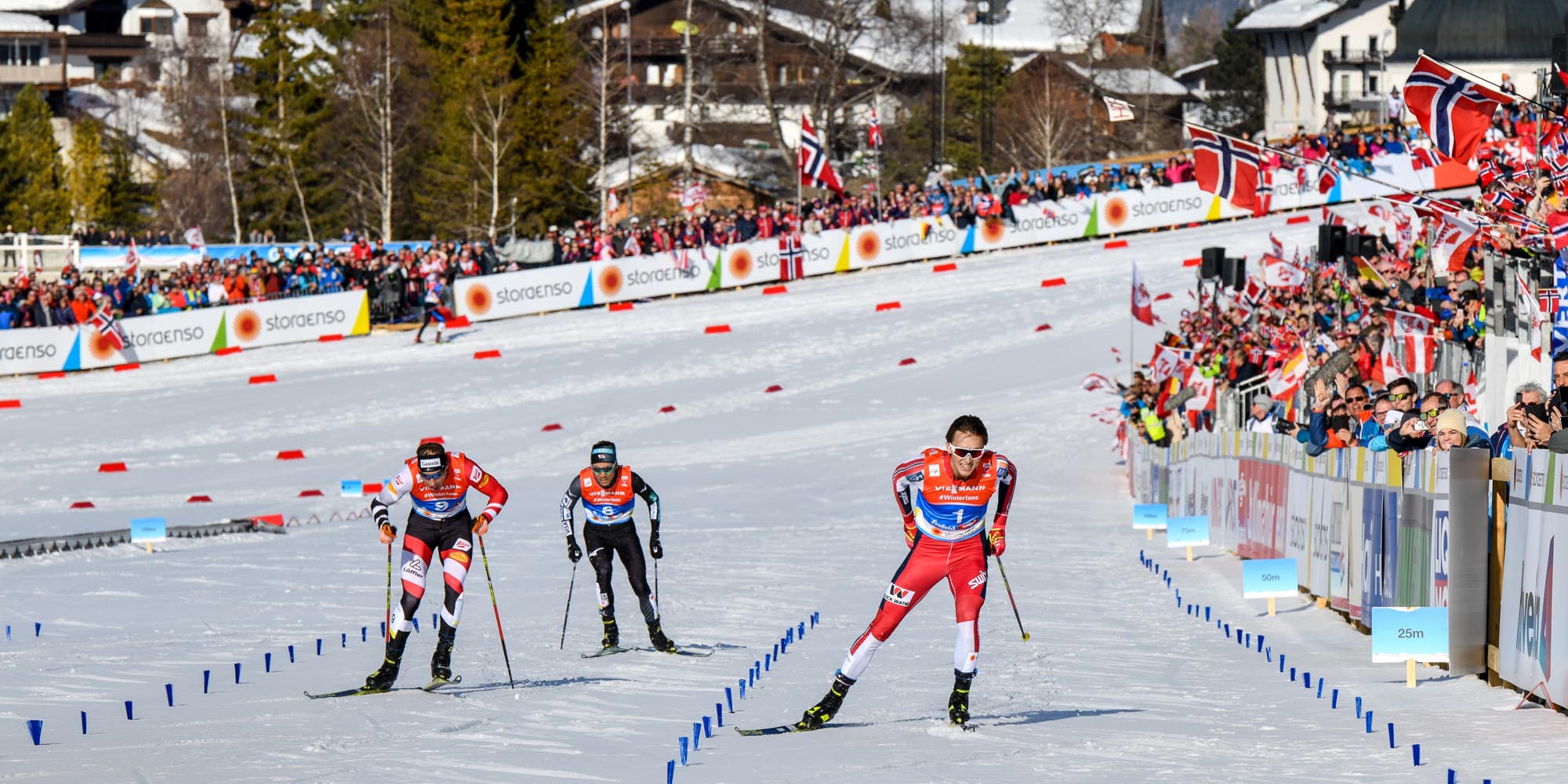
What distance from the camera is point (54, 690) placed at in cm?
1220

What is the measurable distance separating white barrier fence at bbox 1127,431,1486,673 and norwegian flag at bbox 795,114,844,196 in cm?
2320

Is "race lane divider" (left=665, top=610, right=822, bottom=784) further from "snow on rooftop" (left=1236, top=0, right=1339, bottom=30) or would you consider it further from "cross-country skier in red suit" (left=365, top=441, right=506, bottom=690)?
"snow on rooftop" (left=1236, top=0, right=1339, bottom=30)

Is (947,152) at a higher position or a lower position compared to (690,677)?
higher

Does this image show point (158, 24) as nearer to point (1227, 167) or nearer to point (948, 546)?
point (1227, 167)

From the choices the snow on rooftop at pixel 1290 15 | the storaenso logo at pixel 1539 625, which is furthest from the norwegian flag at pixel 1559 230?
the snow on rooftop at pixel 1290 15

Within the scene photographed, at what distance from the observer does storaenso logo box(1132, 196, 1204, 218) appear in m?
43.9

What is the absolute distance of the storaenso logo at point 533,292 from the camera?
41.9 m

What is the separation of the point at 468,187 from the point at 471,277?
73.0ft

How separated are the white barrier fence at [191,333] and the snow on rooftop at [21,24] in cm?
6685

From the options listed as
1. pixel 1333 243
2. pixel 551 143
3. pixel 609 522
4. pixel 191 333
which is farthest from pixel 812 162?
pixel 609 522

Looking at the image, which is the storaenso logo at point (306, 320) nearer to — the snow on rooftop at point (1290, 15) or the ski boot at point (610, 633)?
the ski boot at point (610, 633)

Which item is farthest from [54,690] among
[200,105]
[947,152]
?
[200,105]

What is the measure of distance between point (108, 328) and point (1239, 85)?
217 feet

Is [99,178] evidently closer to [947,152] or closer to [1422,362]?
[947,152]
